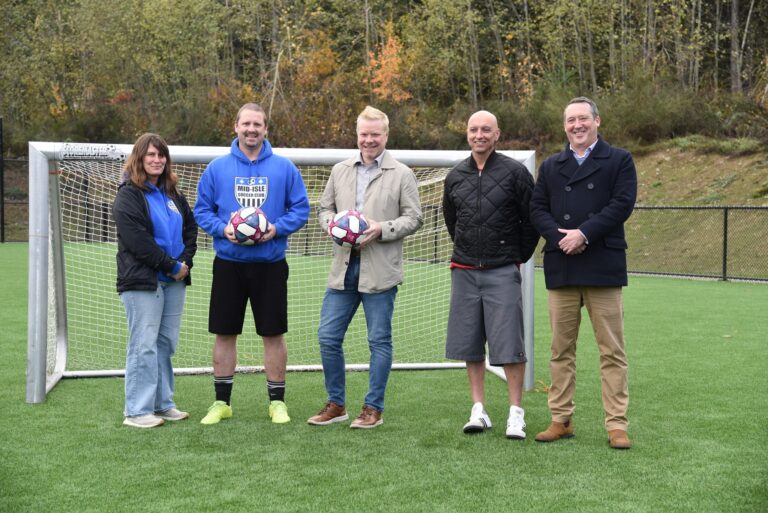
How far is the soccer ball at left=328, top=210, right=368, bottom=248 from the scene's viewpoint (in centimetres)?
457

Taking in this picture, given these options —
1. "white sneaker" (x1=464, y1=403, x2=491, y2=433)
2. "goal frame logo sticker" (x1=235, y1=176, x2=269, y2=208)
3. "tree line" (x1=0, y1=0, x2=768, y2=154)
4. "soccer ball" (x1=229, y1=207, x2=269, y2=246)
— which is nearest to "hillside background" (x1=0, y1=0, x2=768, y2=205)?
"tree line" (x1=0, y1=0, x2=768, y2=154)

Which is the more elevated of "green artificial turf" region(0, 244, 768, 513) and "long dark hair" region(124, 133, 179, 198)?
"long dark hair" region(124, 133, 179, 198)

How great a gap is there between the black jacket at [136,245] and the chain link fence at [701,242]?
39.4 feet

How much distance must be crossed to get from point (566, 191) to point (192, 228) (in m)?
2.17

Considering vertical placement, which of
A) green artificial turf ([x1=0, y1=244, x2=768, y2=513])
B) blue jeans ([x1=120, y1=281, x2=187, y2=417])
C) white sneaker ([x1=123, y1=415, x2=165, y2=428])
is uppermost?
blue jeans ([x1=120, y1=281, x2=187, y2=417])

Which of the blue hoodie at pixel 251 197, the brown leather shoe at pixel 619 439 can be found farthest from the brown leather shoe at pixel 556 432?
the blue hoodie at pixel 251 197

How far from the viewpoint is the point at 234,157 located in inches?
192

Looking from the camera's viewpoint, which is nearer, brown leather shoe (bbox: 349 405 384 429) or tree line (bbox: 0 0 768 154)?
brown leather shoe (bbox: 349 405 384 429)

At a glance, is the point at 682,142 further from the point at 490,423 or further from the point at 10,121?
the point at 10,121

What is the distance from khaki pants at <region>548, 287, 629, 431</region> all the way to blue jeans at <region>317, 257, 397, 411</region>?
0.90 meters

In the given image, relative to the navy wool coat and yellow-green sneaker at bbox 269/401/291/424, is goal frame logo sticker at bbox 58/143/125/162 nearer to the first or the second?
yellow-green sneaker at bbox 269/401/291/424

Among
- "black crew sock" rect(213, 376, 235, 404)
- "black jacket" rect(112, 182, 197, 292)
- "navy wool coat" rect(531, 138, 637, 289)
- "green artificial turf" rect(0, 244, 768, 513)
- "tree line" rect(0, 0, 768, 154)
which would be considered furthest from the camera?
"tree line" rect(0, 0, 768, 154)

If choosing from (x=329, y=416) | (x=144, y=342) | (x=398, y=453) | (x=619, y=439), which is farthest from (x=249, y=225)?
(x=619, y=439)

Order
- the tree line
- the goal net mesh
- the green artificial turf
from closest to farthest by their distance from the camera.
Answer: the green artificial turf → the goal net mesh → the tree line
